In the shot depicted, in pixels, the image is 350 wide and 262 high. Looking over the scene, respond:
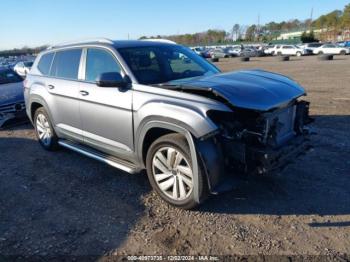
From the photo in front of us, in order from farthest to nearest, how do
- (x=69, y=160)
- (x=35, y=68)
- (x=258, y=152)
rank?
1. (x=35, y=68)
2. (x=69, y=160)
3. (x=258, y=152)

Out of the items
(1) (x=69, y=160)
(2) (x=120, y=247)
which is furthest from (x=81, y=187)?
(2) (x=120, y=247)

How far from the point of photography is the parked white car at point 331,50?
45662 mm

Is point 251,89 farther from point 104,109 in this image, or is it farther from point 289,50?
point 289,50

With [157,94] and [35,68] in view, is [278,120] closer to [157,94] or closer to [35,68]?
[157,94]

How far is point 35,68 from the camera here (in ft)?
21.8

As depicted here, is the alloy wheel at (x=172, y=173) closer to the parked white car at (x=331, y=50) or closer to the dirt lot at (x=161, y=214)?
the dirt lot at (x=161, y=214)

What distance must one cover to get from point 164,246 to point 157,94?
5.56ft

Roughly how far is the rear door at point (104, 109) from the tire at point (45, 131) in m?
1.30

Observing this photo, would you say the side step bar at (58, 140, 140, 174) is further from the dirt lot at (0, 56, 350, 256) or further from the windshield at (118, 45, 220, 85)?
the windshield at (118, 45, 220, 85)

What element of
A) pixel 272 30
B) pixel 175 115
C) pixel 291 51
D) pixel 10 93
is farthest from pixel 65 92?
pixel 272 30

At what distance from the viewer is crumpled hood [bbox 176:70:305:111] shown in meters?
3.68

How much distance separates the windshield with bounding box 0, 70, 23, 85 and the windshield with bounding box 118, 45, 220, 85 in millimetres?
6453

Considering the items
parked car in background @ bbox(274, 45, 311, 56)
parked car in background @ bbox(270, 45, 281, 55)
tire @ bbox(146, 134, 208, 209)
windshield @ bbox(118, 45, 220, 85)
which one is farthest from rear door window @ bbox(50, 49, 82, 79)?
parked car in background @ bbox(270, 45, 281, 55)

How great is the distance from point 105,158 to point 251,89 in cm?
225
